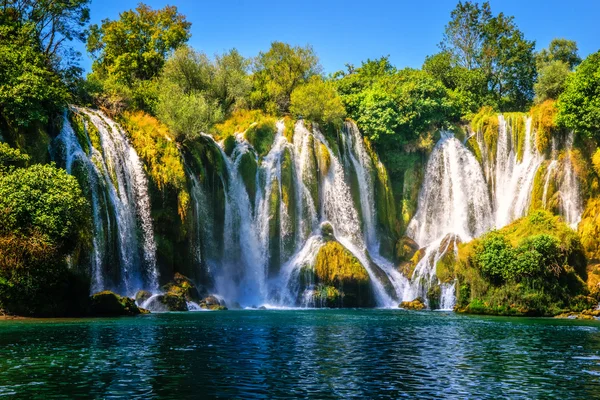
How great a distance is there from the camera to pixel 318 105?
57625 millimetres

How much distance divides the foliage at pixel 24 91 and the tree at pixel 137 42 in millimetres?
20132

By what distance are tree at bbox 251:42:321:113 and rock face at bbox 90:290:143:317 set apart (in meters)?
31.1

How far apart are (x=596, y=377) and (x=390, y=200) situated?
43.6 metres

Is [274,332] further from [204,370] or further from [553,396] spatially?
[553,396]

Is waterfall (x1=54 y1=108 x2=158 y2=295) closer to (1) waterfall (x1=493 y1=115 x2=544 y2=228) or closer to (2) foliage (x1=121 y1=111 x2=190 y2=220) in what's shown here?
(2) foliage (x1=121 y1=111 x2=190 y2=220)

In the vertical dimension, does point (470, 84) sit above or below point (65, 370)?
above

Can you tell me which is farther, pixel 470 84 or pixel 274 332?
pixel 470 84

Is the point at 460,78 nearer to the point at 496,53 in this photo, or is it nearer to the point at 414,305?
the point at 496,53

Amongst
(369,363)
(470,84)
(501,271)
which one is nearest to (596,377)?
(369,363)

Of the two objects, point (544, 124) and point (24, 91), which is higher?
point (544, 124)

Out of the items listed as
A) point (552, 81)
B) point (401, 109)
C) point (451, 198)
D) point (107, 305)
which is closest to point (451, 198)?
point (451, 198)

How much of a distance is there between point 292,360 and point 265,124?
130 ft

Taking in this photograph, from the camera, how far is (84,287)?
33.8 metres

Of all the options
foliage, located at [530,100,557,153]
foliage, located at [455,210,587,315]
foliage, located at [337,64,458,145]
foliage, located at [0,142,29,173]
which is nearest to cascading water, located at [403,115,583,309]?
foliage, located at [530,100,557,153]
